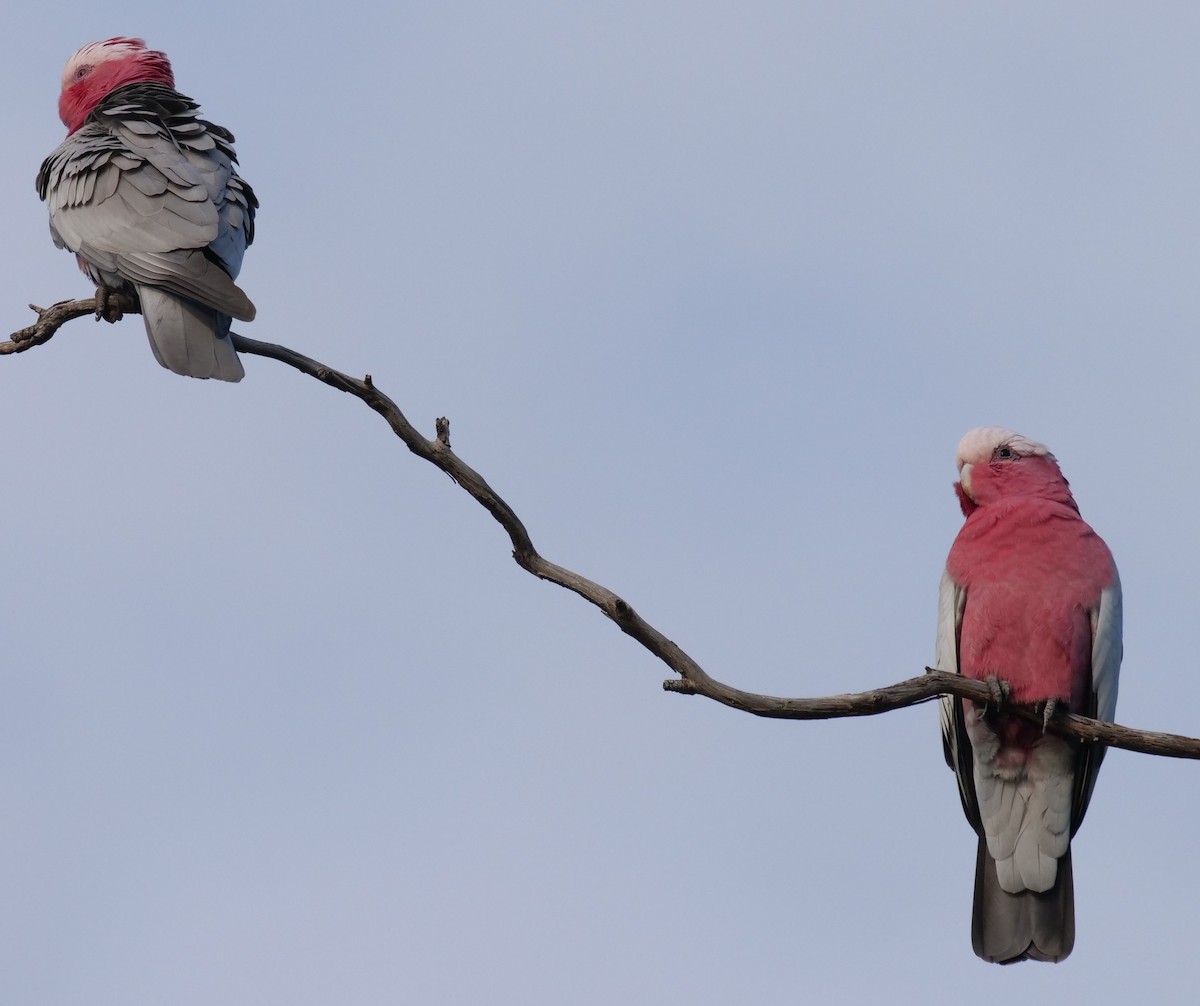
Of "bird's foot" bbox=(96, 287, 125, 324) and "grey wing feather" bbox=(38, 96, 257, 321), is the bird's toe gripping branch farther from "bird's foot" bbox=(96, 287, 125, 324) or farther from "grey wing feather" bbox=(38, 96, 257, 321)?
"bird's foot" bbox=(96, 287, 125, 324)

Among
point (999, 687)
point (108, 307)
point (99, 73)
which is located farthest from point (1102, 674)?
point (99, 73)

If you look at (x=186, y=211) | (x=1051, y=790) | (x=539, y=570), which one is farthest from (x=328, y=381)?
(x=1051, y=790)

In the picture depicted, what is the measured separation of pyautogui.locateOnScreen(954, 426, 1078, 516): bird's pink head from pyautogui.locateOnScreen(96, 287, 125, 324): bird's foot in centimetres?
370

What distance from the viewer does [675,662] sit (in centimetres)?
447

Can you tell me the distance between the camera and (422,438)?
4.68 m

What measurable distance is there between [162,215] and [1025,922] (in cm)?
481

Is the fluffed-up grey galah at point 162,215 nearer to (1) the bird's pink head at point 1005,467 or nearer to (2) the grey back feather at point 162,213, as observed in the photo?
(2) the grey back feather at point 162,213

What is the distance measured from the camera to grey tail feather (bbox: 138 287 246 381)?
19.3ft

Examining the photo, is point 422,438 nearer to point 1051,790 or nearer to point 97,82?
point 1051,790

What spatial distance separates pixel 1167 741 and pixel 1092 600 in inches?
58.6

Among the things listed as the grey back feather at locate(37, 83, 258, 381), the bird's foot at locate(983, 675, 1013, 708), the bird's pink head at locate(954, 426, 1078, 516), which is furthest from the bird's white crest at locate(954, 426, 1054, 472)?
the grey back feather at locate(37, 83, 258, 381)

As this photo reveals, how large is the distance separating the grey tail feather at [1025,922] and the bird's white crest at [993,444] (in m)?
1.68

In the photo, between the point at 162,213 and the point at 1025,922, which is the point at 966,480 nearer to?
the point at 1025,922

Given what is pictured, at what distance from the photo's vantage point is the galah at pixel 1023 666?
5.82 metres
